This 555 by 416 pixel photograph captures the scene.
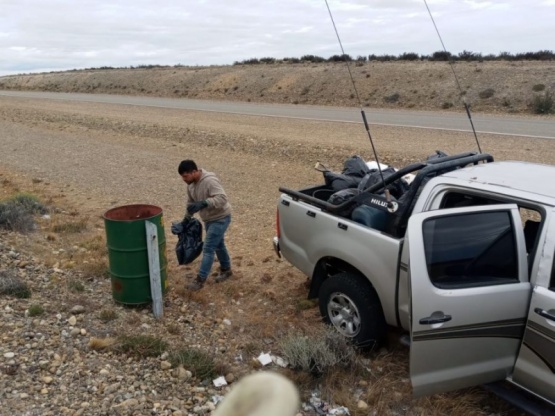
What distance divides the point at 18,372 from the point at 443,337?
323 centimetres

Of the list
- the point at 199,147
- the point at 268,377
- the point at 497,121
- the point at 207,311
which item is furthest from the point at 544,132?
the point at 268,377

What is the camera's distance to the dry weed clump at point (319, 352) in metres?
4.32

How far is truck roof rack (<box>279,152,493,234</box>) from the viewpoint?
4566 mm

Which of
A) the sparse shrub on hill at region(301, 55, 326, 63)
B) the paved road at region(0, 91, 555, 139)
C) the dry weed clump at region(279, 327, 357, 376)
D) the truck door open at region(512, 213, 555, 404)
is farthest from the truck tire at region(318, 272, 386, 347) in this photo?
the sparse shrub on hill at region(301, 55, 326, 63)

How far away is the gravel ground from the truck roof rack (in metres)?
1.22

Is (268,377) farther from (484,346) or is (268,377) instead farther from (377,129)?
(377,129)

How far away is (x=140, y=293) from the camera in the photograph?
18.1ft

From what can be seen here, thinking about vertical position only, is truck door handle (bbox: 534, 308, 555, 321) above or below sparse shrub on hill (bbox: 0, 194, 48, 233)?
above

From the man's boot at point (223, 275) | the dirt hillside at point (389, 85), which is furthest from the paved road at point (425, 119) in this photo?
the man's boot at point (223, 275)

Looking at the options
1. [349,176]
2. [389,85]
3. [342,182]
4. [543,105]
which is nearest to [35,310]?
[342,182]

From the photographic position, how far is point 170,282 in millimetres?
6527

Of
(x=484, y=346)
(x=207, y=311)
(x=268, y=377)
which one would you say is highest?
(x=268, y=377)

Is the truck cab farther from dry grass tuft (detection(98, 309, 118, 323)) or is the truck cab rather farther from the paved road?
the paved road

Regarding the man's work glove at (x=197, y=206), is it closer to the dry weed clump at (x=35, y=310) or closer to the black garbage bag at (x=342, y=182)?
the black garbage bag at (x=342, y=182)
